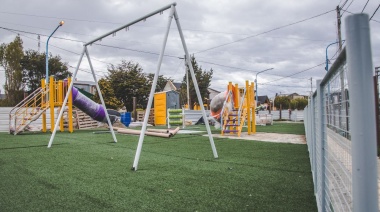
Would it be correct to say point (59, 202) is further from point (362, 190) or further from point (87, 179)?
point (362, 190)

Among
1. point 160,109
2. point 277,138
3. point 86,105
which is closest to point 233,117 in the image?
Result: point 277,138

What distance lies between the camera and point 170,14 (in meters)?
5.12

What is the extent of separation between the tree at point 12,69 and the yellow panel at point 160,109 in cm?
1925

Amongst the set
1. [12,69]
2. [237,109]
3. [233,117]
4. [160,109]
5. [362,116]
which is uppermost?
[12,69]

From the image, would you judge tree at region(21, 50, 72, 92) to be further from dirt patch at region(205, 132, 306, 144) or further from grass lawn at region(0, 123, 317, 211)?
grass lawn at region(0, 123, 317, 211)

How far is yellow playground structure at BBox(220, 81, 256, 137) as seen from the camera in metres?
11.8

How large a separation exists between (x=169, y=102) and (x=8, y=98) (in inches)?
826

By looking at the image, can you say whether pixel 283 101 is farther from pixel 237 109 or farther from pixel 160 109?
pixel 237 109

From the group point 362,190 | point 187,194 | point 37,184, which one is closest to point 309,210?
point 187,194

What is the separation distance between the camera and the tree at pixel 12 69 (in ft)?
113

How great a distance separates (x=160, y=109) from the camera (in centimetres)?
2459

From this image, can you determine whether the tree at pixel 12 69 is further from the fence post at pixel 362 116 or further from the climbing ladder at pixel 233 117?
the fence post at pixel 362 116

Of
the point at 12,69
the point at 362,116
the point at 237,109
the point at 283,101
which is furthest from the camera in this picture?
the point at 283,101

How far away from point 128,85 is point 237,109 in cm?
2522
